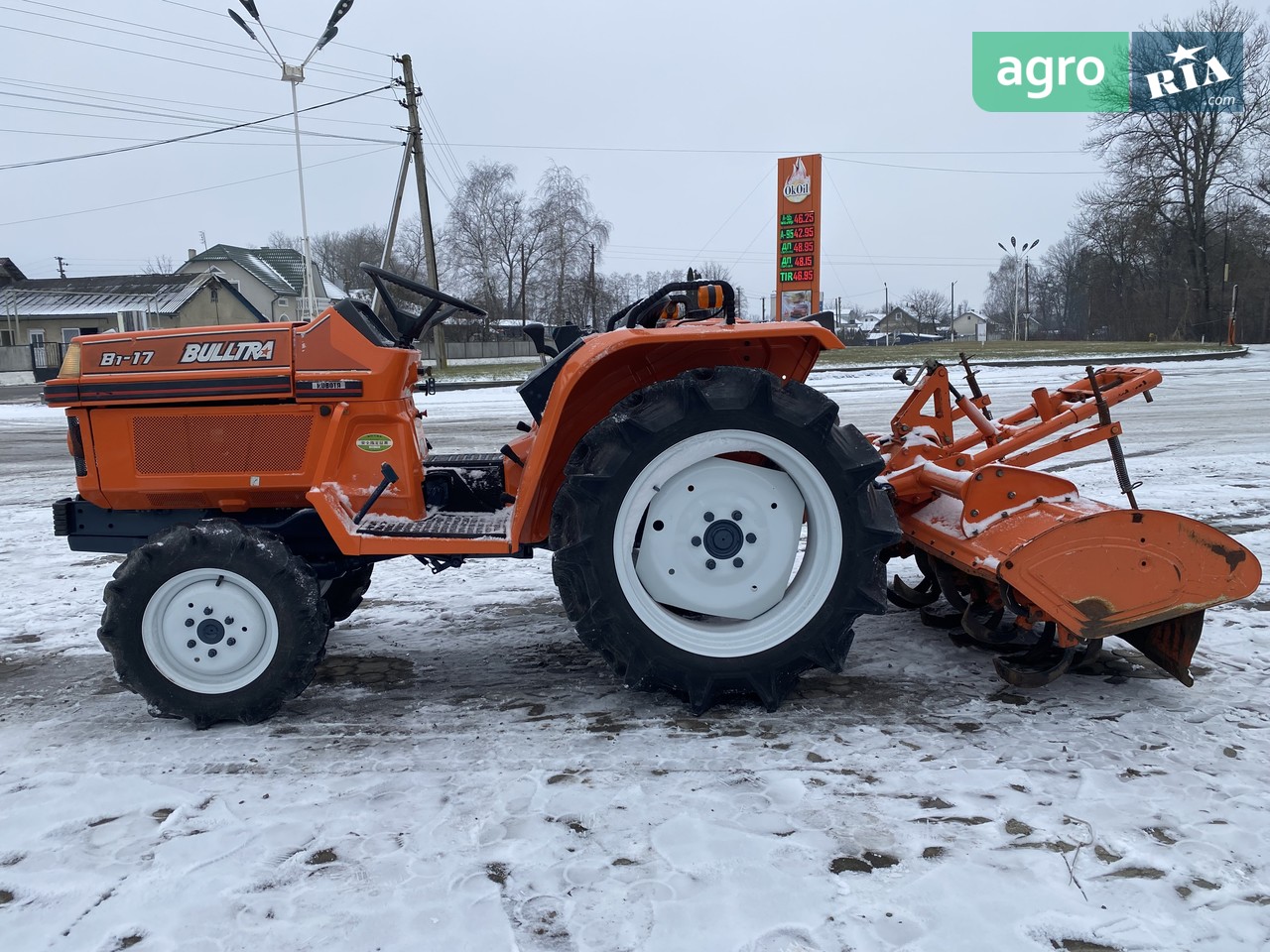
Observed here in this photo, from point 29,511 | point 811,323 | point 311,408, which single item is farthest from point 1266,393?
point 29,511

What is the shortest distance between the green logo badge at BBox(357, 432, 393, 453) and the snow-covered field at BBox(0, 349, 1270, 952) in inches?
36.2

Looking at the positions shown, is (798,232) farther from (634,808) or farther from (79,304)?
(79,304)

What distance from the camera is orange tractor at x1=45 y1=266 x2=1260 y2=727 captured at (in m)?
2.77

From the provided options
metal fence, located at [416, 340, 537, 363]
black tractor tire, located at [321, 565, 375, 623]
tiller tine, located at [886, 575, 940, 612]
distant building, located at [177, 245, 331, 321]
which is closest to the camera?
black tractor tire, located at [321, 565, 375, 623]

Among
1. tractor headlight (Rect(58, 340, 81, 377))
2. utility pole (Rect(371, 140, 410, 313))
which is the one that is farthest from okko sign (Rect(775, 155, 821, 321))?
tractor headlight (Rect(58, 340, 81, 377))

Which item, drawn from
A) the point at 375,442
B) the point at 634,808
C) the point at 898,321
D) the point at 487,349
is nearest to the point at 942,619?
the point at 634,808

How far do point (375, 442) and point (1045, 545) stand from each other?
2.30 meters

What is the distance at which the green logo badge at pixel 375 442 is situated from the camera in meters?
3.04

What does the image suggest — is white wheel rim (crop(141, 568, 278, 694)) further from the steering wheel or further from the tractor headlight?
the steering wheel

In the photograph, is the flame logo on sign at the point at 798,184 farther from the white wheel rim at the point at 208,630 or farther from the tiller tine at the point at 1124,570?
the white wheel rim at the point at 208,630

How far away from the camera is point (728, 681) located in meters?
2.86

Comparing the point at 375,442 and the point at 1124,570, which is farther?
the point at 375,442

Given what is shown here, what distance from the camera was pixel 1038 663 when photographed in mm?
3156

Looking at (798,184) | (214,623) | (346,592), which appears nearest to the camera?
(214,623)
